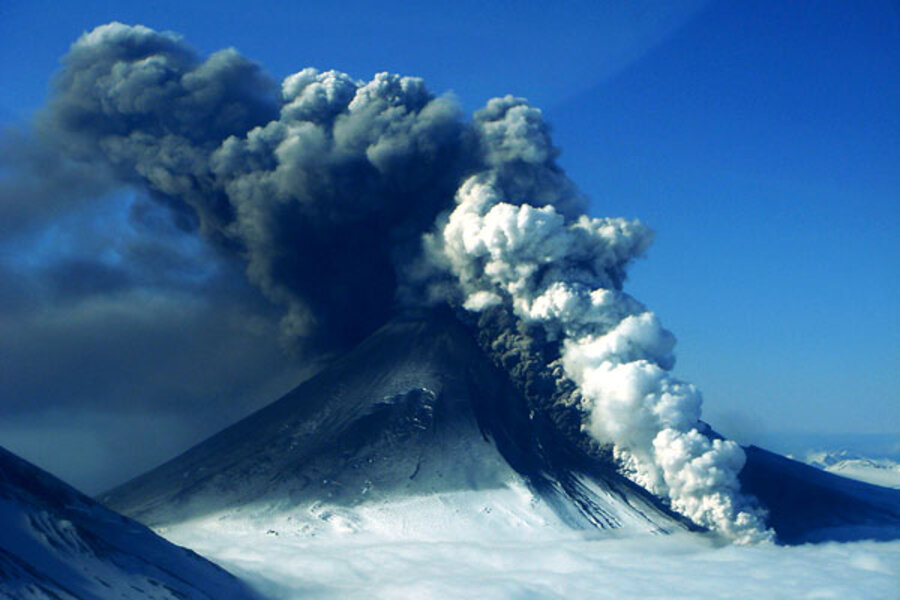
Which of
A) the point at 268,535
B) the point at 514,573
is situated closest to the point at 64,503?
the point at 268,535

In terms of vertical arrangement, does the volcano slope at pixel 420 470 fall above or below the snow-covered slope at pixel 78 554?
above

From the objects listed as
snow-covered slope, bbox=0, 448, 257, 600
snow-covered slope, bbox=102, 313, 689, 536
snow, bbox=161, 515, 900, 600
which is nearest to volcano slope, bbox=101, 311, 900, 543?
snow-covered slope, bbox=102, 313, 689, 536

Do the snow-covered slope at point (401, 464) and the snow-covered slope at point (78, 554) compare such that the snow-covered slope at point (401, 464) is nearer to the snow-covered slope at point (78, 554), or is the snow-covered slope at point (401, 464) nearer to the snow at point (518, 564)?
the snow at point (518, 564)

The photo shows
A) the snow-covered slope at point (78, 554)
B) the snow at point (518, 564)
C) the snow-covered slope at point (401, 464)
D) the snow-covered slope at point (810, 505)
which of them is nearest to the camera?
the snow-covered slope at point (78, 554)

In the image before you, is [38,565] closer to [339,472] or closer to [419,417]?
[339,472]

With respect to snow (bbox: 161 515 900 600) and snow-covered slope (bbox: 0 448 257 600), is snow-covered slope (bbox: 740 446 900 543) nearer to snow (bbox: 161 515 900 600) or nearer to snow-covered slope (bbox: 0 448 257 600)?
snow (bbox: 161 515 900 600)

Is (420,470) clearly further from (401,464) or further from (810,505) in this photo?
(810,505)

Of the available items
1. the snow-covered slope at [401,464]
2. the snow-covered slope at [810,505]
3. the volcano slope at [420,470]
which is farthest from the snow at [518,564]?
the snow-covered slope at [810,505]
